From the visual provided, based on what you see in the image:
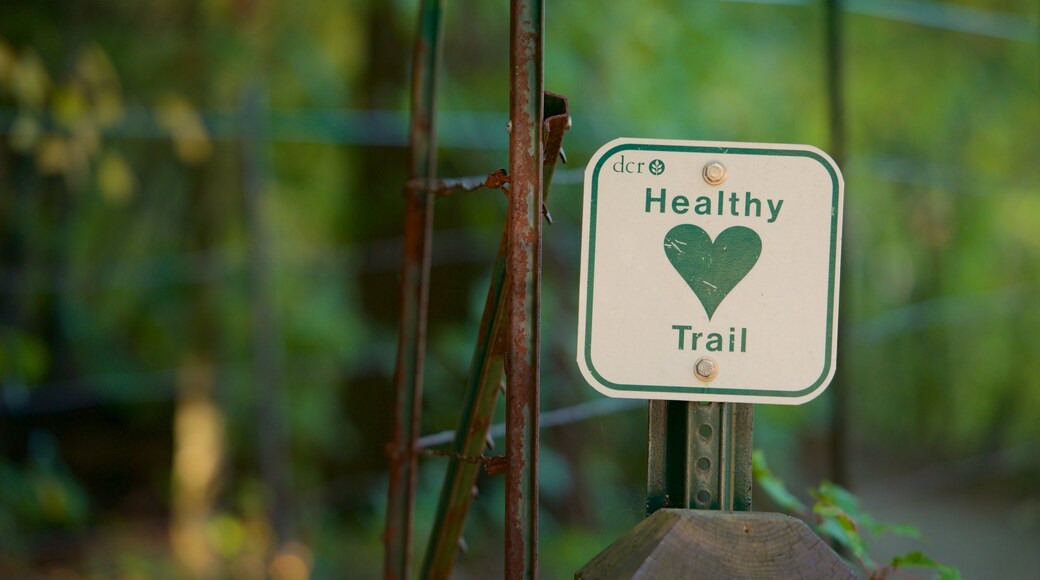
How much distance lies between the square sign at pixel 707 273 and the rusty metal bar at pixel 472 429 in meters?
0.22

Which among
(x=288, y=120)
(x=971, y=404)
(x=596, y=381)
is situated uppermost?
(x=288, y=120)

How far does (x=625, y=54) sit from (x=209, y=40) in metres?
1.15

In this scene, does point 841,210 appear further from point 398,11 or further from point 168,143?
point 168,143

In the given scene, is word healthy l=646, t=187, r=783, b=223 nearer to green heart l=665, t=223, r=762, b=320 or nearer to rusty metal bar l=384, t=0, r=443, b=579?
green heart l=665, t=223, r=762, b=320

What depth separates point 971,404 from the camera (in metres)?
4.11

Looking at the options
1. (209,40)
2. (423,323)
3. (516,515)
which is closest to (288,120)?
(209,40)

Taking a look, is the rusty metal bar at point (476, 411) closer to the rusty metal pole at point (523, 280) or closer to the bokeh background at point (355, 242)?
the rusty metal pole at point (523, 280)

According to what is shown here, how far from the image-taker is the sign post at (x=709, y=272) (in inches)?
39.2

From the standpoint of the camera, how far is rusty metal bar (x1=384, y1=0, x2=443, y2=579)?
1.57 metres

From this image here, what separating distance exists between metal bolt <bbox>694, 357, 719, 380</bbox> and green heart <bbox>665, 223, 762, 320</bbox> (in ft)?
0.12

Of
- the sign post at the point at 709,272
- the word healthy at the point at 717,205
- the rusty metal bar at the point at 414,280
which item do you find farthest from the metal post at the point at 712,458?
the rusty metal bar at the point at 414,280

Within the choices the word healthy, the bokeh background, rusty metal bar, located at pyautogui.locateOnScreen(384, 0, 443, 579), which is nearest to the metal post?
the word healthy

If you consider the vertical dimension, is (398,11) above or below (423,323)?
above

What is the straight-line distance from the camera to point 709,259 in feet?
3.27
